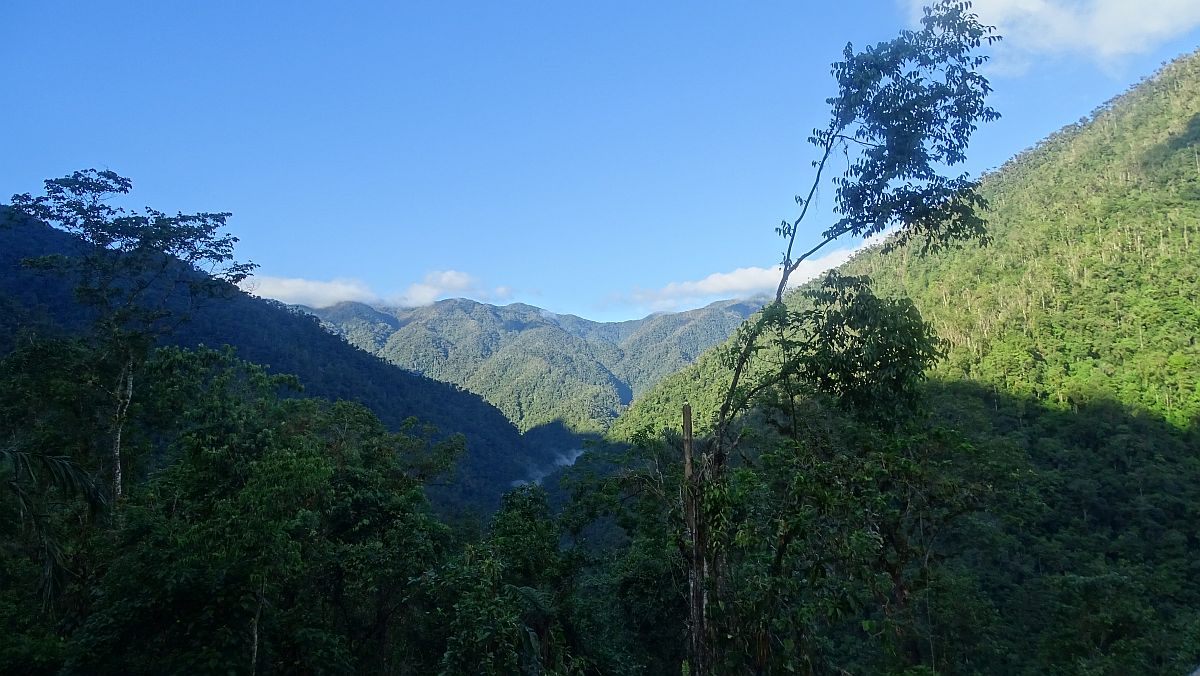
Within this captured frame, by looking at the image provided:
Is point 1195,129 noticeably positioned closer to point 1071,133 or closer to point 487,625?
point 1071,133

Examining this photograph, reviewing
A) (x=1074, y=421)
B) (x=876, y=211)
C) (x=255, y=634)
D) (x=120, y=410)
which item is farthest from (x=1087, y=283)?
(x=120, y=410)

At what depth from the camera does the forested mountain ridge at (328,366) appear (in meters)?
57.0

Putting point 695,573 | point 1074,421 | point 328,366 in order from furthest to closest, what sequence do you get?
point 328,366 < point 1074,421 < point 695,573

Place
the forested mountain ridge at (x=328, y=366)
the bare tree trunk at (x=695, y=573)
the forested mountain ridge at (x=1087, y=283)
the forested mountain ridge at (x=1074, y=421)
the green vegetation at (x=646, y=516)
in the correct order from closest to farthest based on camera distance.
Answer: the bare tree trunk at (x=695, y=573)
the green vegetation at (x=646, y=516)
the forested mountain ridge at (x=1074, y=421)
the forested mountain ridge at (x=1087, y=283)
the forested mountain ridge at (x=328, y=366)

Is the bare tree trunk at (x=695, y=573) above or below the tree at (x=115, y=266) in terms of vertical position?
below

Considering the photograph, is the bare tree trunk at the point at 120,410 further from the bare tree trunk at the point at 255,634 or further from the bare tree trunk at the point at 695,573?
the bare tree trunk at the point at 695,573

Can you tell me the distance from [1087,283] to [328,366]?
3154 inches

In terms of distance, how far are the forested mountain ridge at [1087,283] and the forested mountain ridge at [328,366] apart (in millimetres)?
20853

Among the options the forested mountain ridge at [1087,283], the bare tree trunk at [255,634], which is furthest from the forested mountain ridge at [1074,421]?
the bare tree trunk at [255,634]

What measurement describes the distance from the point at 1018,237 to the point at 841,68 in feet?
244

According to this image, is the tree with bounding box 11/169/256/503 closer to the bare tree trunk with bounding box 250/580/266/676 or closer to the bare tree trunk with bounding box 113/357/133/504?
the bare tree trunk with bounding box 113/357/133/504

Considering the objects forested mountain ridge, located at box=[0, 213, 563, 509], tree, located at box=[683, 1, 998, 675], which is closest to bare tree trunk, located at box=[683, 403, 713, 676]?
tree, located at box=[683, 1, 998, 675]

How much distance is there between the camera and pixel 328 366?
79.5 metres

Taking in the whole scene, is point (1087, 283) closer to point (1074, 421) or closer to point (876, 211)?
point (1074, 421)
